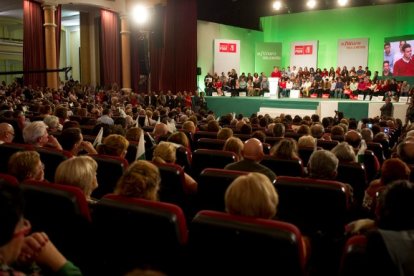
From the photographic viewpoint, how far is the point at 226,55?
1759 centimetres

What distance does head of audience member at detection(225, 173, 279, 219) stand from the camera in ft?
6.39

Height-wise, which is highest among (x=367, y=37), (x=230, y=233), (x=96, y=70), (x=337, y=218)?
(x=367, y=37)

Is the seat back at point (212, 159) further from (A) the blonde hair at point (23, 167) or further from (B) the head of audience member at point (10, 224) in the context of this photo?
(B) the head of audience member at point (10, 224)

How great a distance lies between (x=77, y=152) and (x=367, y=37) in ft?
51.1

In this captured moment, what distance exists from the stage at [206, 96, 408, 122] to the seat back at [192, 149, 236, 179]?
10.5 metres

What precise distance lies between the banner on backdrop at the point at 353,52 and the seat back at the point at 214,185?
15.4m

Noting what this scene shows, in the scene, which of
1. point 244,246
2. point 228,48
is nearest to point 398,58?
→ point 228,48

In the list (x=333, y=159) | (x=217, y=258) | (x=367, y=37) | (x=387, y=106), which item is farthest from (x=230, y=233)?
(x=367, y=37)

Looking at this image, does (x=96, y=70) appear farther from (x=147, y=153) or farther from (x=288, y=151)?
(x=288, y=151)

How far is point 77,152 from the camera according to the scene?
425 centimetres

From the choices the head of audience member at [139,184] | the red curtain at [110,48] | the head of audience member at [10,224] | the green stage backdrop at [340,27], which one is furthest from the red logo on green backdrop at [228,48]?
the head of audience member at [10,224]

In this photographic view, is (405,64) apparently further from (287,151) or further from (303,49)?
(287,151)

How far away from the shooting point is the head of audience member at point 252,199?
195 centimetres

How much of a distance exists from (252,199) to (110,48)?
16.0m
